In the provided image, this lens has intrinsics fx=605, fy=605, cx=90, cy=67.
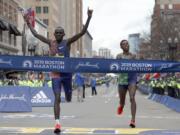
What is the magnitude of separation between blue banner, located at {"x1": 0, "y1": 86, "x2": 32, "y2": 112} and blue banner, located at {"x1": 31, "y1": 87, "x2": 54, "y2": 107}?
4734 millimetres

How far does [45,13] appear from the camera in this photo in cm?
14325

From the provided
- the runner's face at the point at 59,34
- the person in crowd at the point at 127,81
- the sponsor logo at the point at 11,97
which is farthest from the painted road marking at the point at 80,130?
the sponsor logo at the point at 11,97

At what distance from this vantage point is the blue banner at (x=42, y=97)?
25.9m

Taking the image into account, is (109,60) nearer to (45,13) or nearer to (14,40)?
(14,40)

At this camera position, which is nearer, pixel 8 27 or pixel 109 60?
pixel 109 60

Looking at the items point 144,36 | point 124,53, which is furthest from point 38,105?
point 144,36

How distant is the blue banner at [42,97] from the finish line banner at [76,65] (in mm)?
14101

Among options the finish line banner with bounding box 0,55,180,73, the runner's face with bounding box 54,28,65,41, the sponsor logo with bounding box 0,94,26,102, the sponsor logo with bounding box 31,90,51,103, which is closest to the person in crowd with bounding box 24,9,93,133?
the runner's face with bounding box 54,28,65,41

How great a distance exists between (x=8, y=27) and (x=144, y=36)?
2792cm

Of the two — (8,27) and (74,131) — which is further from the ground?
(8,27)

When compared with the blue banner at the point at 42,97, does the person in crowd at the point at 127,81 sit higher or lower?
higher

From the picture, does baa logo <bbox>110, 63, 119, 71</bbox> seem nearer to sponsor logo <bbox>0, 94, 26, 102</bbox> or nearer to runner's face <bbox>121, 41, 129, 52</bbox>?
runner's face <bbox>121, 41, 129, 52</bbox>

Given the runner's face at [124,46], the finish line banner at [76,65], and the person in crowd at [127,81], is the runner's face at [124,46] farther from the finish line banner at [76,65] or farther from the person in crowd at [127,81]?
the finish line banner at [76,65]

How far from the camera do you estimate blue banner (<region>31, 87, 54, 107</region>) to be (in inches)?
1021
